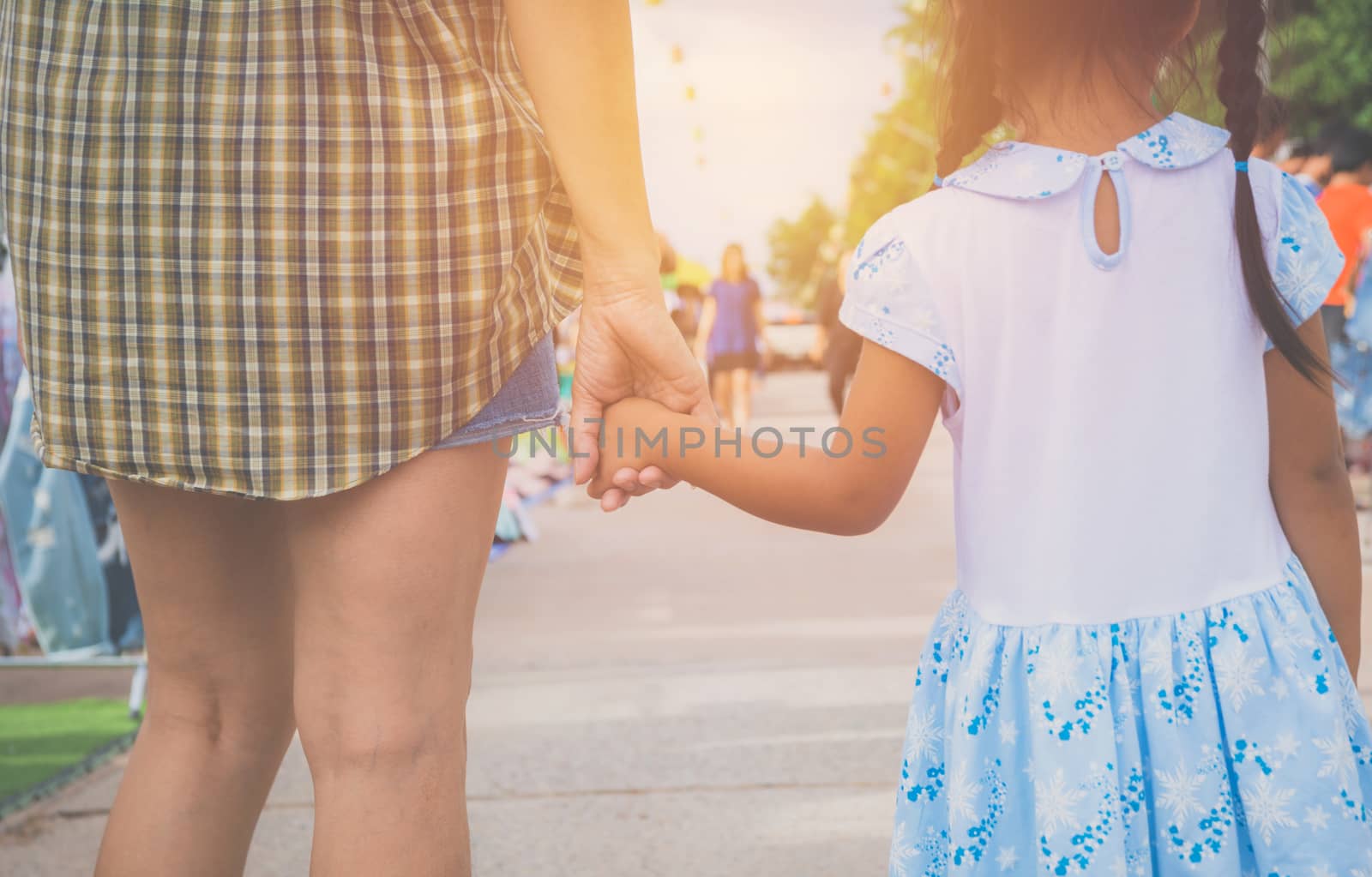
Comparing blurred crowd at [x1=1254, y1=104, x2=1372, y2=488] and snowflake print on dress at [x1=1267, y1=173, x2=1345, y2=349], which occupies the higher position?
snowflake print on dress at [x1=1267, y1=173, x2=1345, y2=349]

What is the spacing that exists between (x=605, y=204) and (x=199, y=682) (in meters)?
0.76

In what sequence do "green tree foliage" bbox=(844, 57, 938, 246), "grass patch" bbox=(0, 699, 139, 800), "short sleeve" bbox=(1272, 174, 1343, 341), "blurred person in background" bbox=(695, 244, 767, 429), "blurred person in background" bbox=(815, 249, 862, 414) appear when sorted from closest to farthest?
"short sleeve" bbox=(1272, 174, 1343, 341) → "grass patch" bbox=(0, 699, 139, 800) → "blurred person in background" bbox=(815, 249, 862, 414) → "blurred person in background" bbox=(695, 244, 767, 429) → "green tree foliage" bbox=(844, 57, 938, 246)

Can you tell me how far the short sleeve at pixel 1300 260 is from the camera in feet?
5.08

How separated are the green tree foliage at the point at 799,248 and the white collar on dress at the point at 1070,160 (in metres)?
94.4

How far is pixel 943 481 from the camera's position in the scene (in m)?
9.35

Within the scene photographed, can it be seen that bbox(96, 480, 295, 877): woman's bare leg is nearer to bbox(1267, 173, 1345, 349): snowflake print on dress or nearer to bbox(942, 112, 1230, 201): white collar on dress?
bbox(942, 112, 1230, 201): white collar on dress

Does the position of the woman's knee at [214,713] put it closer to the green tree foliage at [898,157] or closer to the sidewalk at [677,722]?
the sidewalk at [677,722]

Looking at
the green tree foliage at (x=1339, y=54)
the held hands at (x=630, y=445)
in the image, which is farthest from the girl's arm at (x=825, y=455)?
the green tree foliage at (x=1339, y=54)

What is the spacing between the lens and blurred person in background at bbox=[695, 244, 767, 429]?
12672 mm

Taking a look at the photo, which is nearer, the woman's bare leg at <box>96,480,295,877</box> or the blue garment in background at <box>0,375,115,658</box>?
the woman's bare leg at <box>96,480,295,877</box>

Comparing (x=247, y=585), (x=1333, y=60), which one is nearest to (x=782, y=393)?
(x=1333, y=60)

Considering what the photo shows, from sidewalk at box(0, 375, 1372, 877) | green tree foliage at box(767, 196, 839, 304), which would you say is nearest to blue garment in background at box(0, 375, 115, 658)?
sidewalk at box(0, 375, 1372, 877)

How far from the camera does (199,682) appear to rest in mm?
1667

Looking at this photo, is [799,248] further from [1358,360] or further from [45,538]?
[45,538]
